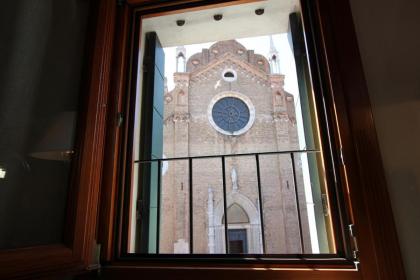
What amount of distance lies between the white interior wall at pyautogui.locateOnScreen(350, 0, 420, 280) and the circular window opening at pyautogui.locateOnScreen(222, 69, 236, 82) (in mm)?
8993

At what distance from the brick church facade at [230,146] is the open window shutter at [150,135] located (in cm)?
492

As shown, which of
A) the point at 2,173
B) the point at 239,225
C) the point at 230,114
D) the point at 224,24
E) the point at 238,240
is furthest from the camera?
the point at 230,114

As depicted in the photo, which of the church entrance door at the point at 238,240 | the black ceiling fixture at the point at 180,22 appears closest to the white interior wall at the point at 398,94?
the black ceiling fixture at the point at 180,22

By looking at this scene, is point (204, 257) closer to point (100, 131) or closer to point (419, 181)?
point (100, 131)

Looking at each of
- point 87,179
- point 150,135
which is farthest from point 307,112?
point 87,179

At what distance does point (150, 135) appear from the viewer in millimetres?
1788

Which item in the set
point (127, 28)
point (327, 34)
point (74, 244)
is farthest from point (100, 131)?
point (327, 34)

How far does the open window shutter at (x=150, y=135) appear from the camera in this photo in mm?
1605

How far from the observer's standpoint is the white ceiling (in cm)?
173

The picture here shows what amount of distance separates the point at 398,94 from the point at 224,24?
139 cm

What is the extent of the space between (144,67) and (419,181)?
1631 millimetres

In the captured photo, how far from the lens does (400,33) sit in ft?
2.75

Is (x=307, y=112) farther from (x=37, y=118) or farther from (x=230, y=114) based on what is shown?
(x=230, y=114)

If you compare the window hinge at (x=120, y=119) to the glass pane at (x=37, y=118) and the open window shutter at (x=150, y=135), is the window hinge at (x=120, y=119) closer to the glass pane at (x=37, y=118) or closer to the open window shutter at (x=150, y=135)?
the glass pane at (x=37, y=118)
